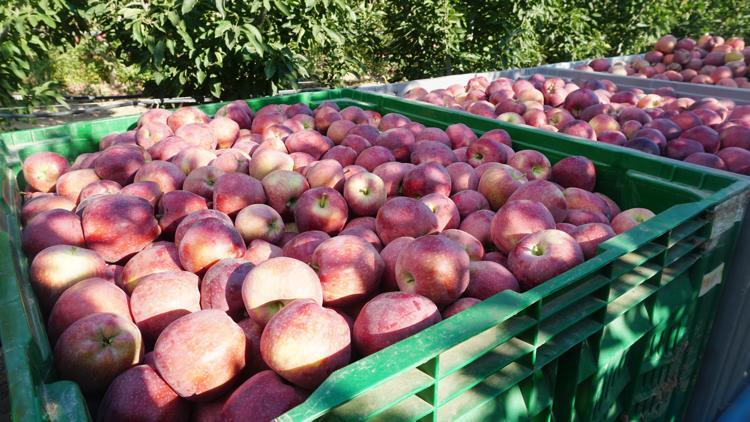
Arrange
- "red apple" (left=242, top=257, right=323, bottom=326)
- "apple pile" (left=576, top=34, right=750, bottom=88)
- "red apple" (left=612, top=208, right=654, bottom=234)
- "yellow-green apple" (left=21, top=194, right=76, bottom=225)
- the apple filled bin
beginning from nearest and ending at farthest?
the apple filled bin, "red apple" (left=242, top=257, right=323, bottom=326), "red apple" (left=612, top=208, right=654, bottom=234), "yellow-green apple" (left=21, top=194, right=76, bottom=225), "apple pile" (left=576, top=34, right=750, bottom=88)

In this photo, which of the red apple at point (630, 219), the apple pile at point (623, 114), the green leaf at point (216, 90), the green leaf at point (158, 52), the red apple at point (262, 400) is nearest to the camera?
the red apple at point (262, 400)

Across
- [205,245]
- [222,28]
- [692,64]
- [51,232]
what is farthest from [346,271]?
[692,64]

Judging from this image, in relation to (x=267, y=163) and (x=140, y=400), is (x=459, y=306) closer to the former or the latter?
(x=140, y=400)

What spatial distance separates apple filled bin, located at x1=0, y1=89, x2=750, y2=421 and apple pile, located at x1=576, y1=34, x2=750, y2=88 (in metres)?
4.21

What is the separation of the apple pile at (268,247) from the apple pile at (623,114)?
0.91m

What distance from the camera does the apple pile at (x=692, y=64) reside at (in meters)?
5.72

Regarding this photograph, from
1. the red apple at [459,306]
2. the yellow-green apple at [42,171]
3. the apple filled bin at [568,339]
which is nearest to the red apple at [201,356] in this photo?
the apple filled bin at [568,339]

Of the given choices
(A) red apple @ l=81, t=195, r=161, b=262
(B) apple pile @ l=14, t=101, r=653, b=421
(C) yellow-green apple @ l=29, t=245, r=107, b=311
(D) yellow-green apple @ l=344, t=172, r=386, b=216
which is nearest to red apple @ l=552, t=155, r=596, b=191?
(B) apple pile @ l=14, t=101, r=653, b=421

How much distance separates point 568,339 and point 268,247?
114cm

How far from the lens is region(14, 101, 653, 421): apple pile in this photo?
1335 millimetres

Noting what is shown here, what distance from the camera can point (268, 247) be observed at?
1984mm

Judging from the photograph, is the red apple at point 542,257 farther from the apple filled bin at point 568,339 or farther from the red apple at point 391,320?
the red apple at point 391,320

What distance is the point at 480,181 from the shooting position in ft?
8.41

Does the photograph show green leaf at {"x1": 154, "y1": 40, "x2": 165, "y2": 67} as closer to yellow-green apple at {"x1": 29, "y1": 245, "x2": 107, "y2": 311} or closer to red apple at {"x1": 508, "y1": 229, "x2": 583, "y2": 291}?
yellow-green apple at {"x1": 29, "y1": 245, "x2": 107, "y2": 311}
